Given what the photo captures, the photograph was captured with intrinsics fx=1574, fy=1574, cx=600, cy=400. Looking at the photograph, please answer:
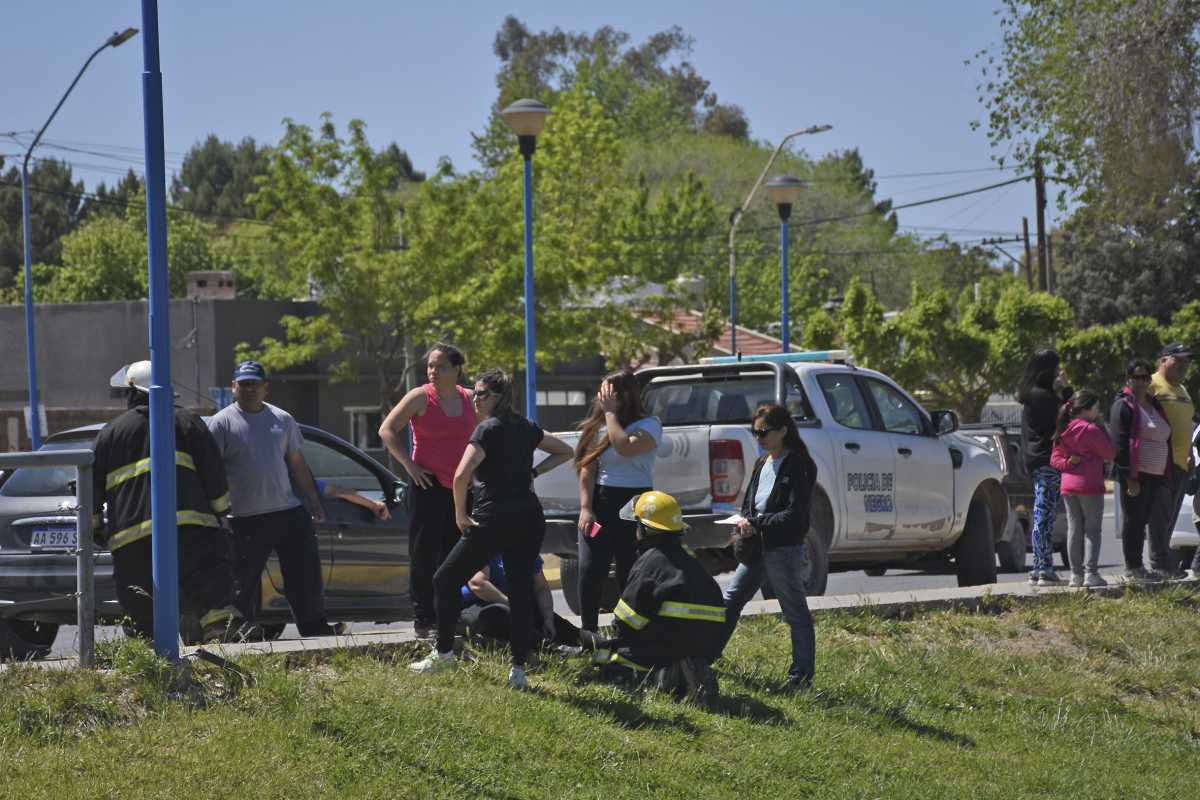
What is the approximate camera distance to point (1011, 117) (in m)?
27.6

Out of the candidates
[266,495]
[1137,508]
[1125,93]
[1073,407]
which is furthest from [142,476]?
[1125,93]

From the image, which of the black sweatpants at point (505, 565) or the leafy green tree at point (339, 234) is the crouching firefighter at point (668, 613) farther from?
the leafy green tree at point (339, 234)

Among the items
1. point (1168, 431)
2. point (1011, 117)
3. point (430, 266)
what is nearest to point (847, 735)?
point (1168, 431)

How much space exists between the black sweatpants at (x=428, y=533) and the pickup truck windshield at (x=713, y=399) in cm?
359

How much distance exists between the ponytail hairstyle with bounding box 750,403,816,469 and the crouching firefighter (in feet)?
2.47

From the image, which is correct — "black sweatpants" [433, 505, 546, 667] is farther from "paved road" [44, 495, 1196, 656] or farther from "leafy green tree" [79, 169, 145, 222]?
"leafy green tree" [79, 169, 145, 222]

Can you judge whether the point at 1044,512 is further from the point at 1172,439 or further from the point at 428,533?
the point at 428,533

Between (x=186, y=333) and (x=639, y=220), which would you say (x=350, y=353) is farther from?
(x=639, y=220)

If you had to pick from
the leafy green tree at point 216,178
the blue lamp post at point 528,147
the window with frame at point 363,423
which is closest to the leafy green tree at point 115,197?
the leafy green tree at point 216,178

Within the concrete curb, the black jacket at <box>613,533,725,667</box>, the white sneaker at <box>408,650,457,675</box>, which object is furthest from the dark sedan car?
the black jacket at <box>613,533,725,667</box>

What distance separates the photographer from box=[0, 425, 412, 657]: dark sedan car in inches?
363

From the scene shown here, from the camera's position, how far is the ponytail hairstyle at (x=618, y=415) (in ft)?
27.9

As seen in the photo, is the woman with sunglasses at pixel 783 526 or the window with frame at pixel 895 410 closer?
the woman with sunglasses at pixel 783 526

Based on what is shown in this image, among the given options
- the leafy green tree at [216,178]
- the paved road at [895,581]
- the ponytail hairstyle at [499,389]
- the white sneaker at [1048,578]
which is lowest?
the paved road at [895,581]
